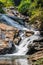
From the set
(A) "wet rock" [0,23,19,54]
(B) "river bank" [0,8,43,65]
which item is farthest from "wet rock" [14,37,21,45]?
(A) "wet rock" [0,23,19,54]

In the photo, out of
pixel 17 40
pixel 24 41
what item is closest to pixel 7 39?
pixel 17 40

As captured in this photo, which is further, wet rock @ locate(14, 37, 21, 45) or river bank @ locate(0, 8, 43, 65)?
wet rock @ locate(14, 37, 21, 45)

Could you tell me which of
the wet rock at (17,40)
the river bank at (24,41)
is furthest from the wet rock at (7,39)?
the wet rock at (17,40)

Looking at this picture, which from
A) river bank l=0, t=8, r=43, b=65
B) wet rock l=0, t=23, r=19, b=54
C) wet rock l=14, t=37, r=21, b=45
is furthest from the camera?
wet rock l=14, t=37, r=21, b=45

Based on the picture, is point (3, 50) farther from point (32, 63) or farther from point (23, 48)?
point (32, 63)

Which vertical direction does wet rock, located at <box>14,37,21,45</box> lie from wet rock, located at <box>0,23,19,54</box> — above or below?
below

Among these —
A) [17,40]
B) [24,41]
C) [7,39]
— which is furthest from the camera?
[24,41]

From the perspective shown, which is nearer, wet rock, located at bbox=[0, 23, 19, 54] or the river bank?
the river bank

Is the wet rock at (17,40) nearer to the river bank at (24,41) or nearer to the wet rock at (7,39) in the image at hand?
the river bank at (24,41)

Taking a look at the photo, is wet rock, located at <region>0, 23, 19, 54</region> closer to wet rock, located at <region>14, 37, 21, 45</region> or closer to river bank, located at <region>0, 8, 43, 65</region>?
river bank, located at <region>0, 8, 43, 65</region>

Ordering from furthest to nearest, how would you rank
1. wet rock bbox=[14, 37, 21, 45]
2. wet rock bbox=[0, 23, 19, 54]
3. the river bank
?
wet rock bbox=[14, 37, 21, 45] < wet rock bbox=[0, 23, 19, 54] < the river bank

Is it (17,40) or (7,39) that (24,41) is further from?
(7,39)

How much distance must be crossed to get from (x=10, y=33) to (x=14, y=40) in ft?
6.21

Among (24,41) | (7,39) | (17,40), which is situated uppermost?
(7,39)
